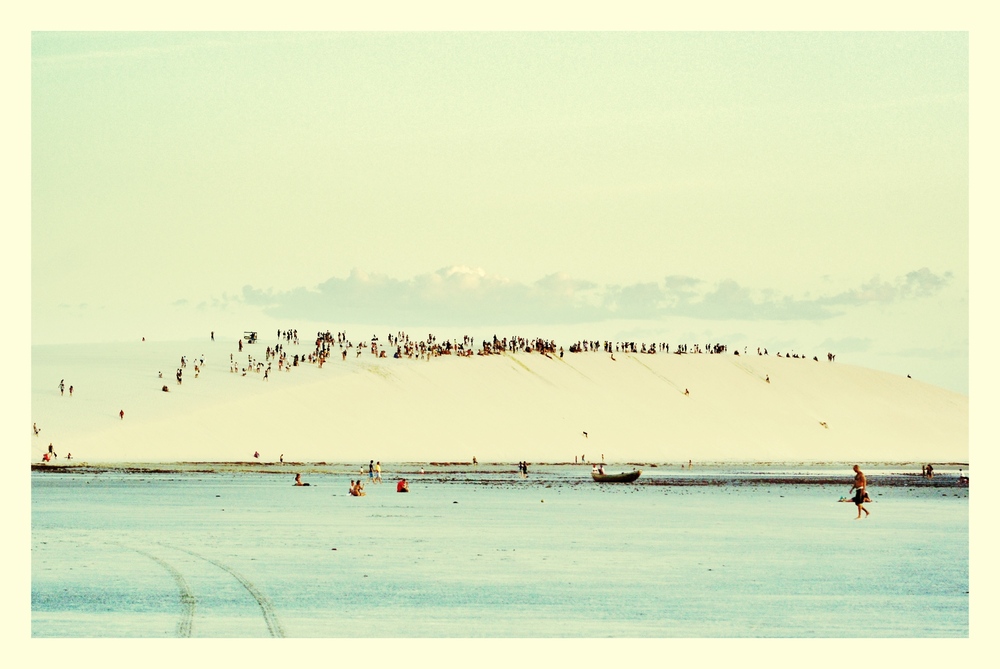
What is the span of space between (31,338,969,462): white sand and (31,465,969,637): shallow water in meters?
71.4

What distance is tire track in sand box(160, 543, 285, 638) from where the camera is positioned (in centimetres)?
2639

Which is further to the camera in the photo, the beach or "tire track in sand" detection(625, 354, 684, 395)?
"tire track in sand" detection(625, 354, 684, 395)

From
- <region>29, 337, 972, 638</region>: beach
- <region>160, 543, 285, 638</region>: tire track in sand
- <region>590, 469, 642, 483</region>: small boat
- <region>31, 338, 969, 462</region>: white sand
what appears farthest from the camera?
<region>31, 338, 969, 462</region>: white sand

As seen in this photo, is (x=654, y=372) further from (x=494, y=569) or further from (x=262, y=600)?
(x=262, y=600)

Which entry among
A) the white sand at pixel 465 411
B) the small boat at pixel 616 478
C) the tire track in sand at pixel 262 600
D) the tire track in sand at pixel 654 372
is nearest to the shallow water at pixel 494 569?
the tire track in sand at pixel 262 600

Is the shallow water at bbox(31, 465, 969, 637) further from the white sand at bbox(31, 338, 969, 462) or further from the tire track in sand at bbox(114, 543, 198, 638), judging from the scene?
the white sand at bbox(31, 338, 969, 462)

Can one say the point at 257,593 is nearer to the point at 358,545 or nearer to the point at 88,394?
the point at 358,545

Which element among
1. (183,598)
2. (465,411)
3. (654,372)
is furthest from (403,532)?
(654,372)

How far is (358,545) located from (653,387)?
470ft

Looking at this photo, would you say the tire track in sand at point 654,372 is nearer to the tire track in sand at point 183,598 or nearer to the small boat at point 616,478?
the small boat at point 616,478

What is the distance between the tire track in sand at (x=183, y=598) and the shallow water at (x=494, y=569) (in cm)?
8

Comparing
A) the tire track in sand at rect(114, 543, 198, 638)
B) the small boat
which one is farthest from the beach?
the small boat

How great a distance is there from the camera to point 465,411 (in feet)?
518
